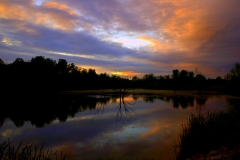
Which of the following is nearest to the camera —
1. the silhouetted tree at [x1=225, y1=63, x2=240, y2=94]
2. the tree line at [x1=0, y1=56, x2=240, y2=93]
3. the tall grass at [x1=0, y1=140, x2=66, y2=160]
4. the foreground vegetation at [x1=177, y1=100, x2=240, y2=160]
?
the tall grass at [x1=0, y1=140, x2=66, y2=160]

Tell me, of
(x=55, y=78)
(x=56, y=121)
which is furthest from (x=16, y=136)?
(x=55, y=78)

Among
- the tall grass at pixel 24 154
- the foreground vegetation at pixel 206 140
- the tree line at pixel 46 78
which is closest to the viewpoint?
the tall grass at pixel 24 154

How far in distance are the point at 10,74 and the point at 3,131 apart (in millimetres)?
31731

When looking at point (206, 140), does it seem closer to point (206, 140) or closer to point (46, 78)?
point (206, 140)

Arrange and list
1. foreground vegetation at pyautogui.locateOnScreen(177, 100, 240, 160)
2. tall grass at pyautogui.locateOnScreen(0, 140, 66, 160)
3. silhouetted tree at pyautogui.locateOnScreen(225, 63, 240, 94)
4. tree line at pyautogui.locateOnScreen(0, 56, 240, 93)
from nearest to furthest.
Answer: tall grass at pyautogui.locateOnScreen(0, 140, 66, 160), foreground vegetation at pyautogui.locateOnScreen(177, 100, 240, 160), tree line at pyautogui.locateOnScreen(0, 56, 240, 93), silhouetted tree at pyautogui.locateOnScreen(225, 63, 240, 94)

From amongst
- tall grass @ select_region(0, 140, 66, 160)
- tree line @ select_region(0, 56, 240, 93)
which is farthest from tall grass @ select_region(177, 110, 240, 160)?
tree line @ select_region(0, 56, 240, 93)

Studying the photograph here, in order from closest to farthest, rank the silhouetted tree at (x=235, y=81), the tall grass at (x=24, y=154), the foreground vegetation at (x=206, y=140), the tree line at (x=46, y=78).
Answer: the tall grass at (x=24, y=154), the foreground vegetation at (x=206, y=140), the tree line at (x=46, y=78), the silhouetted tree at (x=235, y=81)

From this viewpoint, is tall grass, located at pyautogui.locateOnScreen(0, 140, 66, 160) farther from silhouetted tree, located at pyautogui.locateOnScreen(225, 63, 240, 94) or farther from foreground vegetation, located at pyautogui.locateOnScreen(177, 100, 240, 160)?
silhouetted tree, located at pyautogui.locateOnScreen(225, 63, 240, 94)

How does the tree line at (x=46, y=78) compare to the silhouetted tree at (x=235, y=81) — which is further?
the silhouetted tree at (x=235, y=81)

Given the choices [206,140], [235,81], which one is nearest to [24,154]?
[206,140]

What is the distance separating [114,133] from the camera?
9.67m

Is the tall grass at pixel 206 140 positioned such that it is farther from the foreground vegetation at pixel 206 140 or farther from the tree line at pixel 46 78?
the tree line at pixel 46 78

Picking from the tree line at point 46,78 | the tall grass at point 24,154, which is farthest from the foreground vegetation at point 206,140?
the tree line at point 46,78

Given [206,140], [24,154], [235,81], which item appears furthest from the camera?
[235,81]
